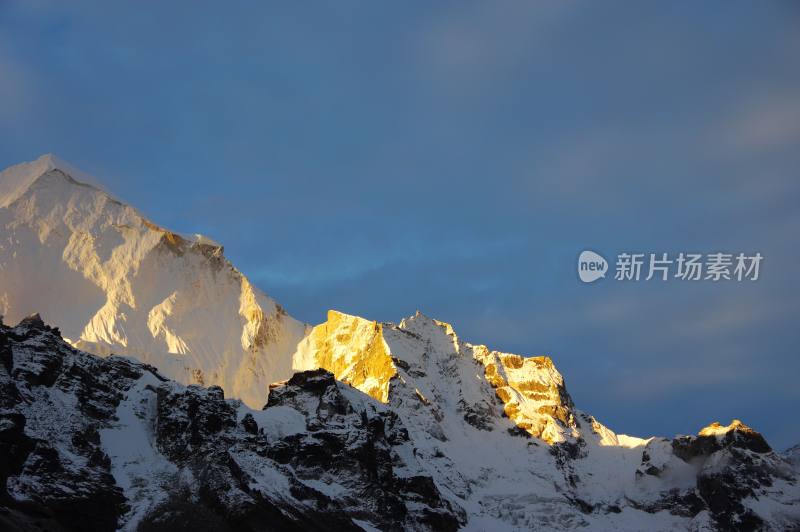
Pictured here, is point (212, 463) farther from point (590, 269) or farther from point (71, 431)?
point (590, 269)

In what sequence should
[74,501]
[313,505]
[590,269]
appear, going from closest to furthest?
[74,501] < [313,505] < [590,269]

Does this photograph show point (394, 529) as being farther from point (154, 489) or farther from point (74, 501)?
point (74, 501)

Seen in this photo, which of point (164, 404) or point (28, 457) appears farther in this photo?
point (164, 404)

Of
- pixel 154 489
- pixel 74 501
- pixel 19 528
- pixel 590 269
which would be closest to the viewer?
pixel 19 528

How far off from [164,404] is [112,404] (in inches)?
332

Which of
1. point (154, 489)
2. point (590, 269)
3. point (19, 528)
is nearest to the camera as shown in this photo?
point (19, 528)

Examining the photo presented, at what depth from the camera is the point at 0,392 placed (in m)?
165

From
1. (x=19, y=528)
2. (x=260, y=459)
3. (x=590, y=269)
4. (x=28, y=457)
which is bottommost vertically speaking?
(x=19, y=528)

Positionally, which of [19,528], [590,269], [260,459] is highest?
[590,269]

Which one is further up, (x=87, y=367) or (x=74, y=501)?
(x=87, y=367)

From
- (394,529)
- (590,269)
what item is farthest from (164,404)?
(590,269)

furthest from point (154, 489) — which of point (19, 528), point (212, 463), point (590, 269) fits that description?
point (590, 269)

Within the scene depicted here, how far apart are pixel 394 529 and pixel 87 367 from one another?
194ft

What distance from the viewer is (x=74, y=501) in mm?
157125
